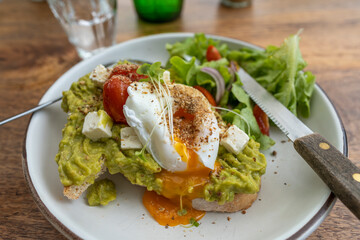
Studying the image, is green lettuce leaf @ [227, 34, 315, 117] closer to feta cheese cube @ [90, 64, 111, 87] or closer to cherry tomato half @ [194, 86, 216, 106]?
cherry tomato half @ [194, 86, 216, 106]

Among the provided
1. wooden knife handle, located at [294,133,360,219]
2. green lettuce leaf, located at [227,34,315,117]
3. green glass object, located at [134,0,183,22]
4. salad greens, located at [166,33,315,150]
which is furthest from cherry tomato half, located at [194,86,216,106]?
green glass object, located at [134,0,183,22]

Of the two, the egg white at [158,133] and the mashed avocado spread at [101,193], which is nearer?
the egg white at [158,133]

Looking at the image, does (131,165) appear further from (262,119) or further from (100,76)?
(262,119)

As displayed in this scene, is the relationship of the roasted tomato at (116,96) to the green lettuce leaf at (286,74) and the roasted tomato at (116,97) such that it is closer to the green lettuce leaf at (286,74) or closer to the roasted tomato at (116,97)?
the roasted tomato at (116,97)

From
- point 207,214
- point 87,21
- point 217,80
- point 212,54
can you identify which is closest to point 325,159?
point 207,214

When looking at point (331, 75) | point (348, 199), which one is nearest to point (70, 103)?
point (348, 199)

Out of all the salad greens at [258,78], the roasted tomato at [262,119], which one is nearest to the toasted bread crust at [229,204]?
the salad greens at [258,78]

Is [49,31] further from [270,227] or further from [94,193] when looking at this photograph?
[270,227]
